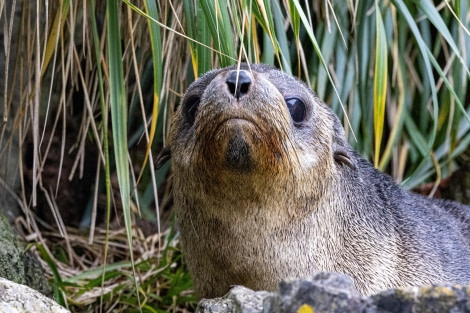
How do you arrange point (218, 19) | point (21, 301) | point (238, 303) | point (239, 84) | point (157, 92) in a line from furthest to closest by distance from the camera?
1. point (157, 92)
2. point (218, 19)
3. point (239, 84)
4. point (21, 301)
5. point (238, 303)

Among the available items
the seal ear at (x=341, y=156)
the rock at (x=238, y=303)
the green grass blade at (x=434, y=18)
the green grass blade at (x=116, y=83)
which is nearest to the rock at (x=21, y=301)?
the rock at (x=238, y=303)

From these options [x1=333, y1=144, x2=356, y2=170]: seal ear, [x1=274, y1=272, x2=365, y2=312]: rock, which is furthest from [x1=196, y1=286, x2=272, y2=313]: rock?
[x1=333, y1=144, x2=356, y2=170]: seal ear

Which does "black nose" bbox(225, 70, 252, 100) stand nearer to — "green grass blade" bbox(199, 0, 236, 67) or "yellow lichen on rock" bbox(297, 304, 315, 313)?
"green grass blade" bbox(199, 0, 236, 67)

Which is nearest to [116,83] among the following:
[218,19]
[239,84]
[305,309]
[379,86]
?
[218,19]

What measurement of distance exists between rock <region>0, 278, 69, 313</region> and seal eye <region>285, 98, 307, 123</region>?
4.45 ft

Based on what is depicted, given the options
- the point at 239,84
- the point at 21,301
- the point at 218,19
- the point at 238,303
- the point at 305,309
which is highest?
the point at 218,19

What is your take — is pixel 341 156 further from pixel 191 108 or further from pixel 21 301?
pixel 21 301

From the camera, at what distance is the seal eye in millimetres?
3514

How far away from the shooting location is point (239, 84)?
318 cm

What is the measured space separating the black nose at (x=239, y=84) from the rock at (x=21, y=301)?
3.46 ft

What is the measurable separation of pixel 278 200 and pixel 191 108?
0.54 meters

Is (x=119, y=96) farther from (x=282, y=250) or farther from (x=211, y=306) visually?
(x=211, y=306)

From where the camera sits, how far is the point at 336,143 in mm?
3791

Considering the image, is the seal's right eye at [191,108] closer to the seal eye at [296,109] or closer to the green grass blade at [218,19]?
the green grass blade at [218,19]
